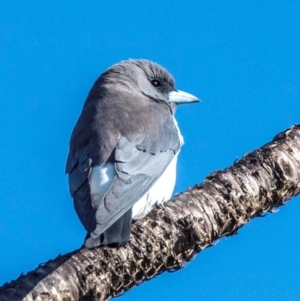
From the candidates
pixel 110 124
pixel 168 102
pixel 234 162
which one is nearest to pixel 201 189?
pixel 234 162

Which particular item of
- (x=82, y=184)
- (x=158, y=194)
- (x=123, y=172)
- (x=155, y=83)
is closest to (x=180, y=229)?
(x=123, y=172)

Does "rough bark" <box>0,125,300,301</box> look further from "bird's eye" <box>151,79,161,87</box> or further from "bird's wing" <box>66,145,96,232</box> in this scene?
"bird's eye" <box>151,79,161,87</box>

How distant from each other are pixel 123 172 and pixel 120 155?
0.58 ft

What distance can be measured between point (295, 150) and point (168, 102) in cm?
217

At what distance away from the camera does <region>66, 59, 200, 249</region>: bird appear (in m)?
5.18

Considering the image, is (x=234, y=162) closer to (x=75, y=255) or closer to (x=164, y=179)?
(x=164, y=179)

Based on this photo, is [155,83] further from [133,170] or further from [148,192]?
[133,170]

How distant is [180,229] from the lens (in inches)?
202

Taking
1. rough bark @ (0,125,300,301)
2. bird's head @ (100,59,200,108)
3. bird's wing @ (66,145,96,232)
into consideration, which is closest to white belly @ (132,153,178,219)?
bird's wing @ (66,145,96,232)

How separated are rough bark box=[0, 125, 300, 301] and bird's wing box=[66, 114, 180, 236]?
0.20 meters

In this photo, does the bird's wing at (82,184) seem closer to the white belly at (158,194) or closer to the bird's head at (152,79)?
the white belly at (158,194)

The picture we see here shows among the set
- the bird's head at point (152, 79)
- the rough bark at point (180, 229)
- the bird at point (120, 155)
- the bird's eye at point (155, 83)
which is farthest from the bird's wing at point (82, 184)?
the bird's eye at point (155, 83)

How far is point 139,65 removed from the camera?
7.61m

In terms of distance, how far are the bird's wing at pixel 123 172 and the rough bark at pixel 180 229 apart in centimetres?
20
